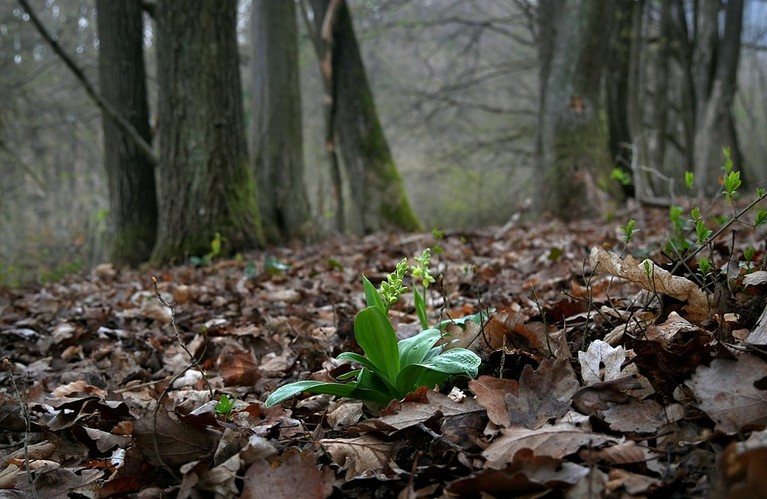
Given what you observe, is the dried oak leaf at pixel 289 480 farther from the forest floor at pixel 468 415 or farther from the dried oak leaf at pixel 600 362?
the dried oak leaf at pixel 600 362

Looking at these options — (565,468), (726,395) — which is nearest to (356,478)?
(565,468)

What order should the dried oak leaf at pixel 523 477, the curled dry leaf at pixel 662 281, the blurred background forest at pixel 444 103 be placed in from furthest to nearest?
the blurred background forest at pixel 444 103 → the curled dry leaf at pixel 662 281 → the dried oak leaf at pixel 523 477

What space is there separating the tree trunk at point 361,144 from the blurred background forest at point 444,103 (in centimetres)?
113

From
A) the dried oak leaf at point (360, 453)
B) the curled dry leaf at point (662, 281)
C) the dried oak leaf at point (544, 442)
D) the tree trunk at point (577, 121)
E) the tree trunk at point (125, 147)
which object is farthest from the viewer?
the tree trunk at point (577, 121)

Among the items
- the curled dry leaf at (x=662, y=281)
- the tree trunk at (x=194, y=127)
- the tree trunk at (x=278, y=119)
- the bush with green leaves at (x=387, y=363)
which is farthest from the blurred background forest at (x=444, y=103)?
the bush with green leaves at (x=387, y=363)

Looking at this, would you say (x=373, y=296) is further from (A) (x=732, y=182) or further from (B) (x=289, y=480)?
(A) (x=732, y=182)

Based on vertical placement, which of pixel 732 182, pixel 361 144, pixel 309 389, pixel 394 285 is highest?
pixel 361 144

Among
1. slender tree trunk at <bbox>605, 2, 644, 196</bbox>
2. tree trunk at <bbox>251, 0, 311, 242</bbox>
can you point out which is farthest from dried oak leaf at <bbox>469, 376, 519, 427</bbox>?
slender tree trunk at <bbox>605, 2, 644, 196</bbox>

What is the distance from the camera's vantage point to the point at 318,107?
17.9 meters

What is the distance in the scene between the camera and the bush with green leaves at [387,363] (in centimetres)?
146

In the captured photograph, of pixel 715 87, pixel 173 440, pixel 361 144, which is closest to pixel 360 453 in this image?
pixel 173 440

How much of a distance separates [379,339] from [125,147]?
690cm

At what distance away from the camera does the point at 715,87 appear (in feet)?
34.2

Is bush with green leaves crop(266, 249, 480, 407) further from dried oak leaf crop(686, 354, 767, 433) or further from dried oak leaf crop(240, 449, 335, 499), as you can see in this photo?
dried oak leaf crop(686, 354, 767, 433)
